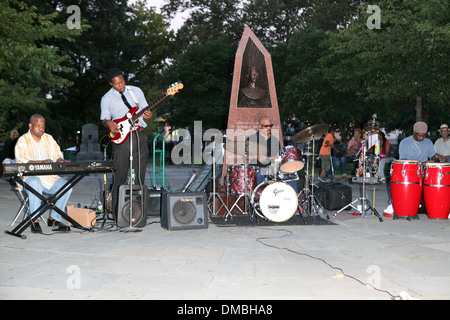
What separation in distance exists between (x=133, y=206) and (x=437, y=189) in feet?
17.1

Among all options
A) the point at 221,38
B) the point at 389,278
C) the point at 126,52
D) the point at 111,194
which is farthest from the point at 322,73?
the point at 389,278

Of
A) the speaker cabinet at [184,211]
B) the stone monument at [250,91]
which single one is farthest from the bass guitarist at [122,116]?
the stone monument at [250,91]

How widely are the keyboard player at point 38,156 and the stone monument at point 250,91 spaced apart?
3.83m

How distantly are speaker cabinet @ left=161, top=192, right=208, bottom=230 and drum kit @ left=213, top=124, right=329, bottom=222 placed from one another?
0.83 meters

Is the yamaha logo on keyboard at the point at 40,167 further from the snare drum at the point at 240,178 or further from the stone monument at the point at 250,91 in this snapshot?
the stone monument at the point at 250,91

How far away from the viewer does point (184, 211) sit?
790cm

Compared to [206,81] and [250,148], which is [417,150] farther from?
[206,81]

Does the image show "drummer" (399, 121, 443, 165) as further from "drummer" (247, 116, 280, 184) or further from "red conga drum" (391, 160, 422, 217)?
"drummer" (247, 116, 280, 184)

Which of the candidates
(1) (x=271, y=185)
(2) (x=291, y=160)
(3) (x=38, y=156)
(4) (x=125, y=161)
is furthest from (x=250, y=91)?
(3) (x=38, y=156)

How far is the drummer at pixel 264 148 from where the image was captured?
8539mm

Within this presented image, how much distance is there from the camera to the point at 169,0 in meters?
40.5

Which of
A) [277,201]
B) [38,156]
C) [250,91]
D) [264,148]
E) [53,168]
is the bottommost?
[277,201]

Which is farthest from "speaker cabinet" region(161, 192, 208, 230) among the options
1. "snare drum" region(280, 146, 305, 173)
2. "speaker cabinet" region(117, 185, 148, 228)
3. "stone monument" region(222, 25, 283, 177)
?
Result: "stone monument" region(222, 25, 283, 177)

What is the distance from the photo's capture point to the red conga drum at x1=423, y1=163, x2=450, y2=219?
877 cm
